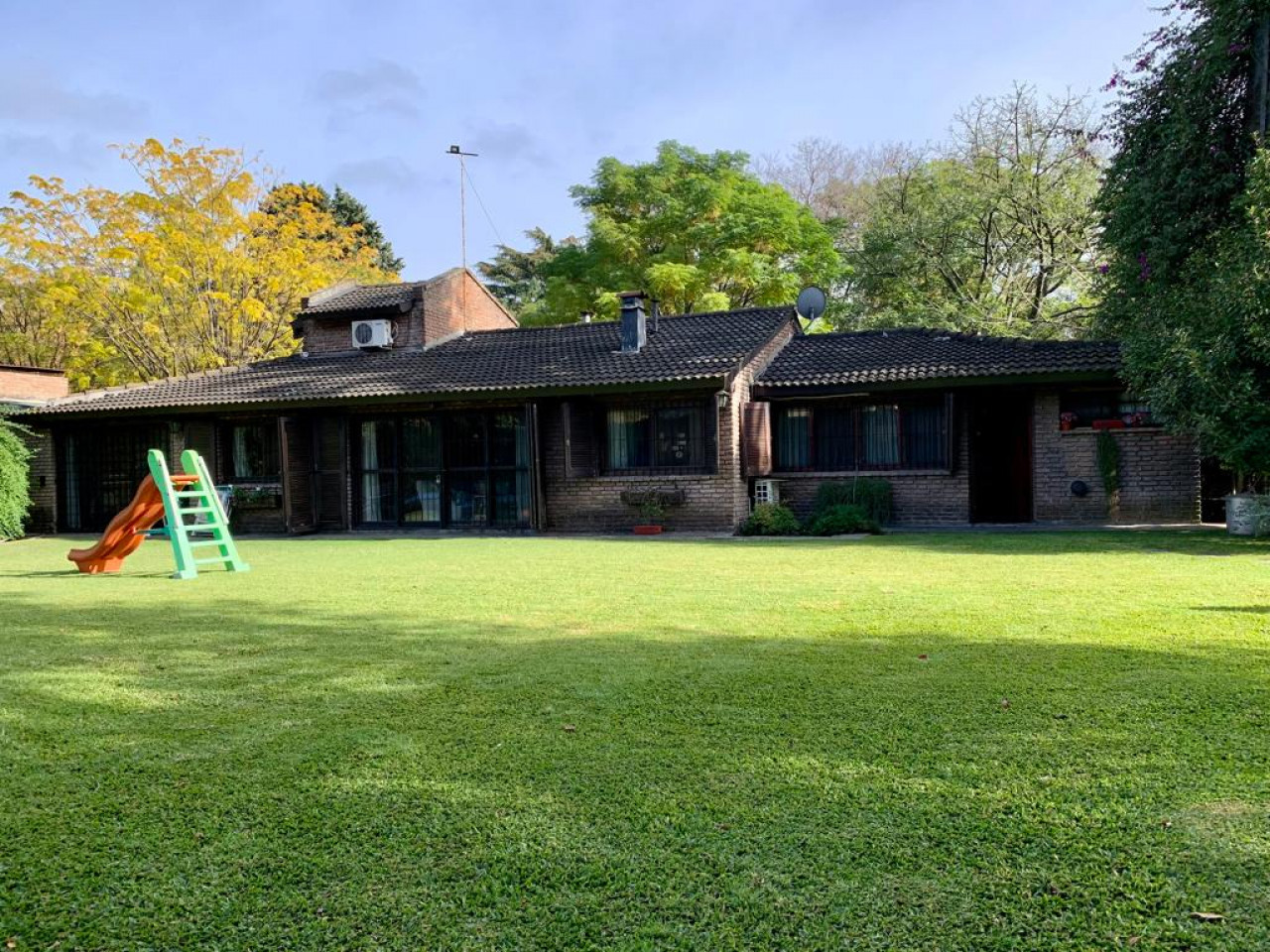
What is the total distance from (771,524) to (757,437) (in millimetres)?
2136

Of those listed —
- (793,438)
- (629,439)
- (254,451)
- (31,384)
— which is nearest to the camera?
(629,439)

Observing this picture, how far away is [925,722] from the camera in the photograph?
332 centimetres

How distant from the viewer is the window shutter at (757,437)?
1526 centimetres

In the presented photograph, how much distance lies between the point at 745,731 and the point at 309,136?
15.4 meters

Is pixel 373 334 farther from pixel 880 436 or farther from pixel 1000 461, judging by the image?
pixel 1000 461

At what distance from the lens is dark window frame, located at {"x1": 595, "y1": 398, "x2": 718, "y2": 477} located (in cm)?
1513

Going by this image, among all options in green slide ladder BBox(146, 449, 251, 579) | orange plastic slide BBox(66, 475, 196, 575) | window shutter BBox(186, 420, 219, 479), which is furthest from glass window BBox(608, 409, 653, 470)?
window shutter BBox(186, 420, 219, 479)

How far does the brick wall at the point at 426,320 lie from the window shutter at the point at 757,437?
8304 mm

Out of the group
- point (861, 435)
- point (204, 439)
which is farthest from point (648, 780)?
point (204, 439)

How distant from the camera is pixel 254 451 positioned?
58.2 ft

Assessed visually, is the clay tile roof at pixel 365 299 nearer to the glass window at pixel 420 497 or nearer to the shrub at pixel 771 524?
the glass window at pixel 420 497

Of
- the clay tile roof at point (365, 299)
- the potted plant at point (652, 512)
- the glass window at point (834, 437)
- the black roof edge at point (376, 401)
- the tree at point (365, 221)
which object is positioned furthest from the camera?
the tree at point (365, 221)

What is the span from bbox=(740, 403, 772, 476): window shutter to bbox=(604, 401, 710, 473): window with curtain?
2.23ft

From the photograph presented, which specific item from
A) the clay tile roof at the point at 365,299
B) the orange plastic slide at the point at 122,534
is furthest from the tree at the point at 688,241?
the orange plastic slide at the point at 122,534
